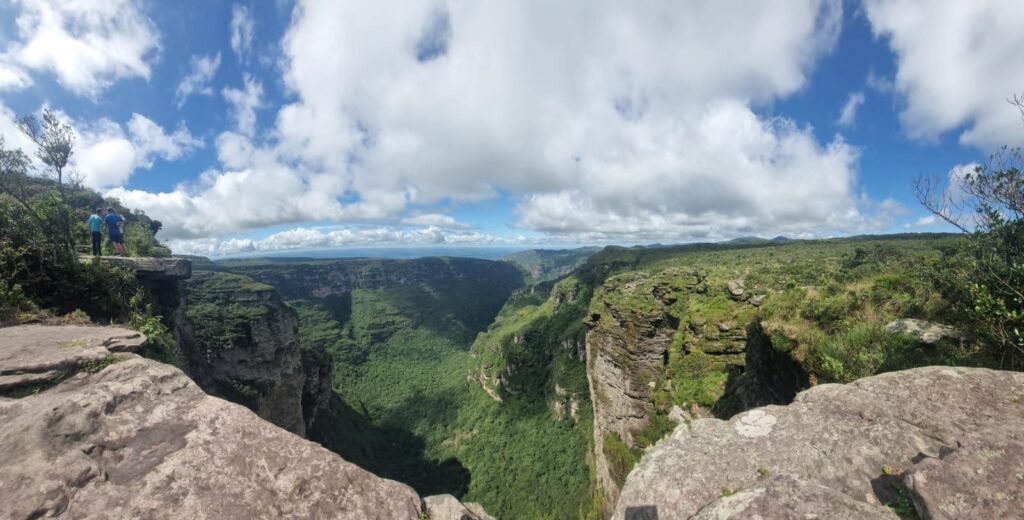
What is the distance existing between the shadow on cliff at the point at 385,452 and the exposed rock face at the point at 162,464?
6175 cm

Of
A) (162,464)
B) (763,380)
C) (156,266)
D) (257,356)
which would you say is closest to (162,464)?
(162,464)

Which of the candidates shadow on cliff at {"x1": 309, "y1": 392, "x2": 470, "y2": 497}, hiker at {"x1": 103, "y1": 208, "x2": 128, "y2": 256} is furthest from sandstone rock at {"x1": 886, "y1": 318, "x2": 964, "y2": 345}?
shadow on cliff at {"x1": 309, "y1": 392, "x2": 470, "y2": 497}

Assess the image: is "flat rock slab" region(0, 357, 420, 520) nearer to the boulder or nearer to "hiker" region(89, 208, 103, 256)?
"hiker" region(89, 208, 103, 256)

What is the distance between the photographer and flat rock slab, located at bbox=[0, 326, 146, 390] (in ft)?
19.0

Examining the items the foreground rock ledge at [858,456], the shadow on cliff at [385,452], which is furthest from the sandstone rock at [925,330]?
the shadow on cliff at [385,452]

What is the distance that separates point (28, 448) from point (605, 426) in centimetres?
2896

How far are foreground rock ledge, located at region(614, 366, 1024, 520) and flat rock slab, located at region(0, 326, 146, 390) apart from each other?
953 centimetres

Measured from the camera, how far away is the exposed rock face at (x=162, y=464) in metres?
3.77

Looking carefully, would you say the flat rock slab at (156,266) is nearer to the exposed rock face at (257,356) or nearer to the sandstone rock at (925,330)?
the exposed rock face at (257,356)

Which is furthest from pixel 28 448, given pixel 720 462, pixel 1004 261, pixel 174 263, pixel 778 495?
pixel 174 263

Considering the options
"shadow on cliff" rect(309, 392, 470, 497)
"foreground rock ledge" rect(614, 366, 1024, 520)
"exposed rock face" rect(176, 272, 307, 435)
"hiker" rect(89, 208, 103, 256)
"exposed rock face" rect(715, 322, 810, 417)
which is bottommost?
"shadow on cliff" rect(309, 392, 470, 497)

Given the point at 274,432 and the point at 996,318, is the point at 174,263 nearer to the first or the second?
the point at 274,432

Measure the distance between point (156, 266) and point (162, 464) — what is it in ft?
65.5

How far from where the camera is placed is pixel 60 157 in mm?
17312
